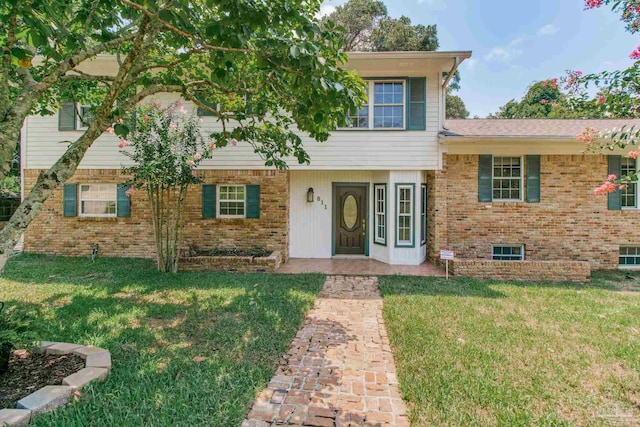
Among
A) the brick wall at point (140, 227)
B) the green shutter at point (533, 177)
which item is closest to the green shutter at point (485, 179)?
the green shutter at point (533, 177)

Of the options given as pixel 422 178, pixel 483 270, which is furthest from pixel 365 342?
pixel 422 178

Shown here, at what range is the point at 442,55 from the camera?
7.87m

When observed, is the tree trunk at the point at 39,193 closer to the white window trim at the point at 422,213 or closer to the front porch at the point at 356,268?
the front porch at the point at 356,268

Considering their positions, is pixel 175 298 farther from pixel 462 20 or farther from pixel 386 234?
pixel 462 20

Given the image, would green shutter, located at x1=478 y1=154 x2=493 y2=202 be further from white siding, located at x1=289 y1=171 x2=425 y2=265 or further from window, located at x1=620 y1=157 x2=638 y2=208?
window, located at x1=620 y1=157 x2=638 y2=208

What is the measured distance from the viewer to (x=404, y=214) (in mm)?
8898

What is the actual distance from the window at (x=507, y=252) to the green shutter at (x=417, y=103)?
409 centimetres

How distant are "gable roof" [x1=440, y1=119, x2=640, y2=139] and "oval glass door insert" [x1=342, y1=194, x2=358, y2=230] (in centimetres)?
316

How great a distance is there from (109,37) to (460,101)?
27.3 metres

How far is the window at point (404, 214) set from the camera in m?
8.90

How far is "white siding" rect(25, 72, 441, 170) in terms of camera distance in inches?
348

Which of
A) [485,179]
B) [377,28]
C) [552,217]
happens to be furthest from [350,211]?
[377,28]

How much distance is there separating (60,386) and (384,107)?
861 centimetres

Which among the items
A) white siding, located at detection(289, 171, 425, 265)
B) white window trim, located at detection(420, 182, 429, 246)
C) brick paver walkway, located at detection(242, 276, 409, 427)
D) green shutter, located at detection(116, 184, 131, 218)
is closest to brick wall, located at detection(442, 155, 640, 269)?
white window trim, located at detection(420, 182, 429, 246)
